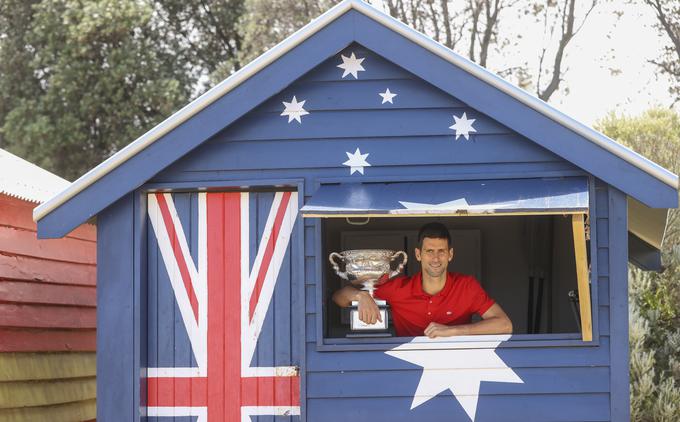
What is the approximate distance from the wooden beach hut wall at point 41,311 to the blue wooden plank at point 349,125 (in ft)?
7.84

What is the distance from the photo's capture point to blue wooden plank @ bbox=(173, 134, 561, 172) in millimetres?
7219

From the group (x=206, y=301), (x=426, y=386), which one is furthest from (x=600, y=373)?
(x=206, y=301)

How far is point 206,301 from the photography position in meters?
7.37

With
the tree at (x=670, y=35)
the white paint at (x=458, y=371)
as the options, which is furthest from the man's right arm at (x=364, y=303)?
the tree at (x=670, y=35)

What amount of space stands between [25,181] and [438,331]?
4425 mm

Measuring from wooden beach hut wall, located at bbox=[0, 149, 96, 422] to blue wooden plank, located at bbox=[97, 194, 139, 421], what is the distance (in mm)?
1728

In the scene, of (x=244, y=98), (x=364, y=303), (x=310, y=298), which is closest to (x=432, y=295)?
(x=364, y=303)

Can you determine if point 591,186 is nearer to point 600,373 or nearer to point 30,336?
point 600,373

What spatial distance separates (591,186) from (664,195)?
45 cm

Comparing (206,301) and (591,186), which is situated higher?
(591,186)

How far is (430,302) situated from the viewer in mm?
7664

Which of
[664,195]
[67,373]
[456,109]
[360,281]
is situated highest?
[456,109]

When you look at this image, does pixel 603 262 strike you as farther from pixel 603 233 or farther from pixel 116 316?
pixel 116 316

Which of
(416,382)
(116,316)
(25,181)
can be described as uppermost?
(25,181)
